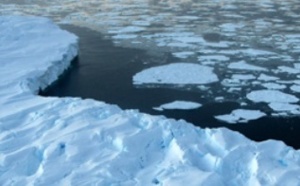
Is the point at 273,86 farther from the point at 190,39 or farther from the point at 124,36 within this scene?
the point at 124,36

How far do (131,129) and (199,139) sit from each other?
62cm

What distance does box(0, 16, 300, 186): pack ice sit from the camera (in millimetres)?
3400

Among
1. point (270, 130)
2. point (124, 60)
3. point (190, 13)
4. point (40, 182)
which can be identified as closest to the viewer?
point (40, 182)

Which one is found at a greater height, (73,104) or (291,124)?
(73,104)

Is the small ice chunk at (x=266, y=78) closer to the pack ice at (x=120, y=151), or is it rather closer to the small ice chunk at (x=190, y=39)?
the small ice chunk at (x=190, y=39)

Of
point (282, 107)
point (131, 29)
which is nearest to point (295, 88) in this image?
point (282, 107)

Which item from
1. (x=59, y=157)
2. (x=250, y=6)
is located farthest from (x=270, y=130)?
(x=250, y=6)

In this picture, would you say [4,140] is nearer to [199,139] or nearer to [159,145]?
[159,145]

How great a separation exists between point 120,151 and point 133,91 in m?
Answer: 2.72

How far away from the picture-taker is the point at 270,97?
240 inches

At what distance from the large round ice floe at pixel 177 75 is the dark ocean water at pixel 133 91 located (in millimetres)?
223

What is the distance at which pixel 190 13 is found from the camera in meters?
13.2

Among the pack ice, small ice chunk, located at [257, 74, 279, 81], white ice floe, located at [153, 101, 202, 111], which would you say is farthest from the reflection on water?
the pack ice

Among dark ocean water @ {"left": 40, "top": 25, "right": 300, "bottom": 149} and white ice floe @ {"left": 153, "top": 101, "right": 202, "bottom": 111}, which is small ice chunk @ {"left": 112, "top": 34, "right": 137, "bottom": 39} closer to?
dark ocean water @ {"left": 40, "top": 25, "right": 300, "bottom": 149}
